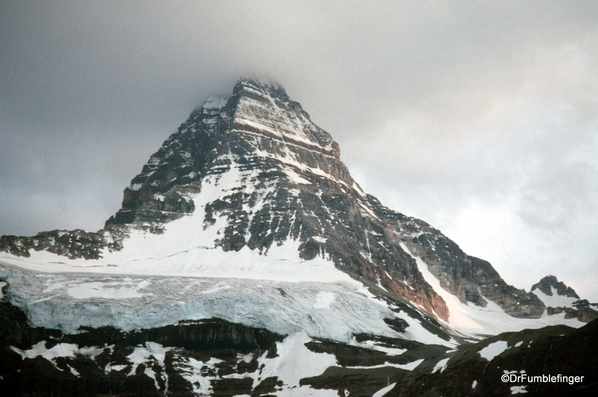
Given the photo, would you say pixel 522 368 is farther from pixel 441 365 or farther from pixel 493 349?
pixel 441 365

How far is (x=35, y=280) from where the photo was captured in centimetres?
15700

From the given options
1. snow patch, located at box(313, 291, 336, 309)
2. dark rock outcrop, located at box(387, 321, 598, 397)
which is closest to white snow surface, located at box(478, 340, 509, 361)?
dark rock outcrop, located at box(387, 321, 598, 397)

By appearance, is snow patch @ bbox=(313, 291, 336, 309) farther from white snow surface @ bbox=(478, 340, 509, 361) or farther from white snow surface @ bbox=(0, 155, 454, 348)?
white snow surface @ bbox=(478, 340, 509, 361)

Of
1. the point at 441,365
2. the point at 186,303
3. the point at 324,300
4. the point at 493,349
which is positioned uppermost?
the point at 324,300

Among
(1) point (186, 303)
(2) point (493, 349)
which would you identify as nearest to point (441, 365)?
(2) point (493, 349)

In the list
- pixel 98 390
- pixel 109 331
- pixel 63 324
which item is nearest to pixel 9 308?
pixel 63 324

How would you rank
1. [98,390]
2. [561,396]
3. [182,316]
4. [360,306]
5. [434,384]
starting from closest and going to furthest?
[561,396] → [434,384] → [98,390] → [182,316] → [360,306]

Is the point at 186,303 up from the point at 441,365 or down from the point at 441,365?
up

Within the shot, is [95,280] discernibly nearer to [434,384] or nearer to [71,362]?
[71,362]

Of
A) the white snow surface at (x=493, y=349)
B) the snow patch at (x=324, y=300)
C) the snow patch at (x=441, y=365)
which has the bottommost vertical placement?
the snow patch at (x=441, y=365)

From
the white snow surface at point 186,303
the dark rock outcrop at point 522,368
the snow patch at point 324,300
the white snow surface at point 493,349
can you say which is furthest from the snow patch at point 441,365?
the snow patch at point 324,300

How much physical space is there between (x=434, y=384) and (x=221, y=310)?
85.0m

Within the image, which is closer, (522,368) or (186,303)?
(522,368)

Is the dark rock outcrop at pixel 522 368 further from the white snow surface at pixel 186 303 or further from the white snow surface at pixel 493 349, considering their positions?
the white snow surface at pixel 186 303
